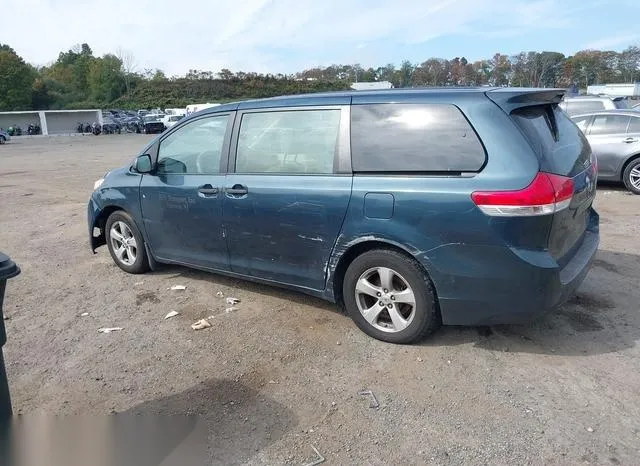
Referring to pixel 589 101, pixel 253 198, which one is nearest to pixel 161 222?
pixel 253 198

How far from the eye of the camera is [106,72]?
96.1 meters

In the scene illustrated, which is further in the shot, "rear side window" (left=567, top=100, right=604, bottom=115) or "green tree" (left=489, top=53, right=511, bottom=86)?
"green tree" (left=489, top=53, right=511, bottom=86)

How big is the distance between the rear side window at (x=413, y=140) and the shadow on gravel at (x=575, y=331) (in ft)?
4.32

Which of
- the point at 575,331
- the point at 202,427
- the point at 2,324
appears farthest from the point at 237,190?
the point at 575,331

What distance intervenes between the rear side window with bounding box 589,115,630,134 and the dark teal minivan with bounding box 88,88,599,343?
7.22 m

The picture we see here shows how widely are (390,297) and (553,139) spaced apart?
1.58 m

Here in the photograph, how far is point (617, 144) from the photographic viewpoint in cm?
1004

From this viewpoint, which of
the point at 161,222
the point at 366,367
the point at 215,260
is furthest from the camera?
the point at 161,222

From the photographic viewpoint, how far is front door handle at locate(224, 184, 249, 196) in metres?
4.30

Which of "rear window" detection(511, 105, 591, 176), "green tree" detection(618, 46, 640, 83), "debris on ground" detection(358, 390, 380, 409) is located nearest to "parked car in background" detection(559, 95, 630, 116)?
"rear window" detection(511, 105, 591, 176)

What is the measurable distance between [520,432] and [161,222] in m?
3.64

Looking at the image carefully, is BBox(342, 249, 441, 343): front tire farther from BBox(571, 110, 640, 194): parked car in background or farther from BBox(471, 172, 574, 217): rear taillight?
BBox(571, 110, 640, 194): parked car in background

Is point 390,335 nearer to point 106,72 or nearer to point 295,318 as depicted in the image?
point 295,318

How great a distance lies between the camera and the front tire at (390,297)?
355cm
